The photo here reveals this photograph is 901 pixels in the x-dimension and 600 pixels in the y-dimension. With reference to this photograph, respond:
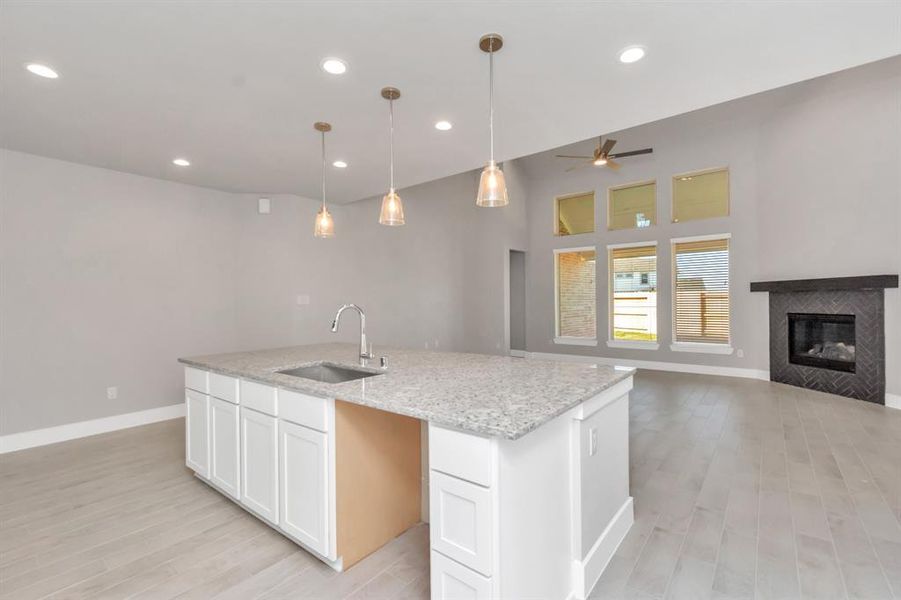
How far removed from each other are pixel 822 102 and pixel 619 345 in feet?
14.5

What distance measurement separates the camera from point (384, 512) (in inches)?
85.0

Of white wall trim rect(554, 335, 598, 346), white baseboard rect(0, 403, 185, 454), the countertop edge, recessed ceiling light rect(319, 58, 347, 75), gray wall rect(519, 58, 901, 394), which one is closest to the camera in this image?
the countertop edge

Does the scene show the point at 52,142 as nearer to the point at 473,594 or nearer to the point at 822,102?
the point at 473,594

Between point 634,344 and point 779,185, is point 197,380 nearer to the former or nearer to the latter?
point 634,344

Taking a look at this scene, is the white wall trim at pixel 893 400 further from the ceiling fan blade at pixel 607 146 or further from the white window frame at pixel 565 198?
the white window frame at pixel 565 198

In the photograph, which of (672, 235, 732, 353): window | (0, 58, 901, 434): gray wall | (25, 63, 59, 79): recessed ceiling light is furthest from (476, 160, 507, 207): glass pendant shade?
(672, 235, 732, 353): window

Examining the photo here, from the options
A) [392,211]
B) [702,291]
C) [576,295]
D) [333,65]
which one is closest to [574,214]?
[576,295]

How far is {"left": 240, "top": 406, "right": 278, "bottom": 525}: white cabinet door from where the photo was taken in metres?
2.17

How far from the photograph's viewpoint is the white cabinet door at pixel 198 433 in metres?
2.70

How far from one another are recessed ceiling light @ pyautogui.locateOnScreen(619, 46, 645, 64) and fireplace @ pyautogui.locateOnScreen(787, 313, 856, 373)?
4994 millimetres

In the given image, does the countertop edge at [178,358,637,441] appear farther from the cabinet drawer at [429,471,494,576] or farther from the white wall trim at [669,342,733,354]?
the white wall trim at [669,342,733,354]

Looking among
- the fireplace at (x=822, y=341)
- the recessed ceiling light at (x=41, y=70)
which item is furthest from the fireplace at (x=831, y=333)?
the recessed ceiling light at (x=41, y=70)

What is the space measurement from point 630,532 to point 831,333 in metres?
5.20

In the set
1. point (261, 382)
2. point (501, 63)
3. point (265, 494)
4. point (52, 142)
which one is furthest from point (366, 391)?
point (52, 142)
